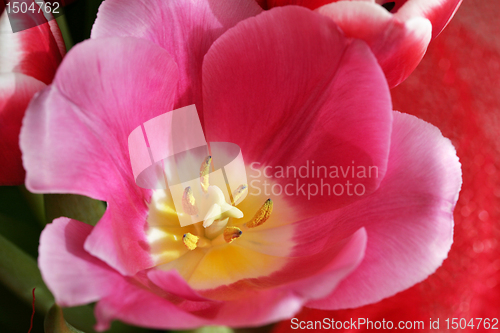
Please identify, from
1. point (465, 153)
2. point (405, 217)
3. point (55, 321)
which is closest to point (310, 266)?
point (405, 217)

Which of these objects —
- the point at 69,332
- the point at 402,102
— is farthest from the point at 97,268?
the point at 402,102

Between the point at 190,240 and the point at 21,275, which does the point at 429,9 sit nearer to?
the point at 190,240

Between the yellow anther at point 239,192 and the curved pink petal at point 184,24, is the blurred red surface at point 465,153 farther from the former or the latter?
Answer: the curved pink petal at point 184,24

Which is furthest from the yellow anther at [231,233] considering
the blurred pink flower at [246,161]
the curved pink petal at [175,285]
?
the curved pink petal at [175,285]

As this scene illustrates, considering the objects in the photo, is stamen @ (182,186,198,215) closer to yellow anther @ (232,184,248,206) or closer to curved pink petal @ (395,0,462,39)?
yellow anther @ (232,184,248,206)

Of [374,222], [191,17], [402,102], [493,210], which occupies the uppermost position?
[191,17]

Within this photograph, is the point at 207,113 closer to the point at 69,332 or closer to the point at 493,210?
the point at 69,332

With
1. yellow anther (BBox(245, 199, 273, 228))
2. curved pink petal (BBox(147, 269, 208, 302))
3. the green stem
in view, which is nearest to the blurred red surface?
yellow anther (BBox(245, 199, 273, 228))

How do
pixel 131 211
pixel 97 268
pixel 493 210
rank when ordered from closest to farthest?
pixel 97 268 < pixel 131 211 < pixel 493 210
